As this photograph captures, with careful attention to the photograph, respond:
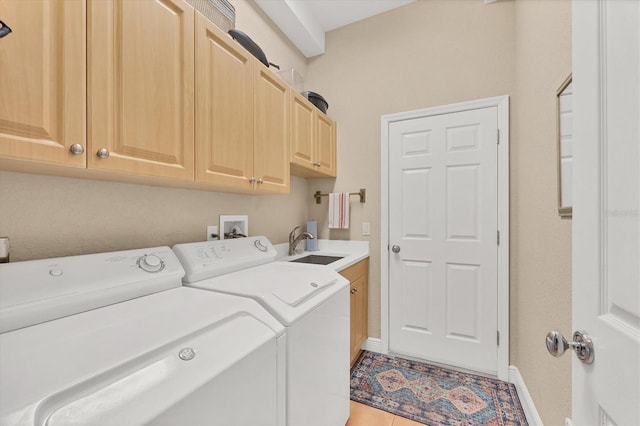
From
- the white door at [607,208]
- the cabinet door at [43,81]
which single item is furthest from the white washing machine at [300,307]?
the white door at [607,208]

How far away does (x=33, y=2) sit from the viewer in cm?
71

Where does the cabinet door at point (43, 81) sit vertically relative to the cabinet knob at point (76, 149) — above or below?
above

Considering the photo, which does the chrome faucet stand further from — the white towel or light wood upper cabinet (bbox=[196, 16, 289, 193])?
light wood upper cabinet (bbox=[196, 16, 289, 193])

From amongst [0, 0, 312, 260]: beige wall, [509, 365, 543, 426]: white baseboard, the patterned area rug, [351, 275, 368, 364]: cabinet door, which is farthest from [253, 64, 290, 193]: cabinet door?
[509, 365, 543, 426]: white baseboard

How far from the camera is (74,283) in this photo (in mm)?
866

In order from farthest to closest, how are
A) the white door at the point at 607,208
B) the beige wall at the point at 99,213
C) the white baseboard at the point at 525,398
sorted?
1. the white baseboard at the point at 525,398
2. the beige wall at the point at 99,213
3. the white door at the point at 607,208

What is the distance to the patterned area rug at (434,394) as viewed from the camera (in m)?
1.65

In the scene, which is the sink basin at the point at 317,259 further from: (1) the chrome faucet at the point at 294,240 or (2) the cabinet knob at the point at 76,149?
(2) the cabinet knob at the point at 76,149

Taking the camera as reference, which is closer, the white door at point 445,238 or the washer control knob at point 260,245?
the washer control knob at point 260,245

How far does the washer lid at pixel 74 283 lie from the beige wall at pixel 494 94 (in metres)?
1.74

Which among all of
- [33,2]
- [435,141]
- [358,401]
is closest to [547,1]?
[435,141]

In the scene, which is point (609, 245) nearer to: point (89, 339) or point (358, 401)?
point (89, 339)

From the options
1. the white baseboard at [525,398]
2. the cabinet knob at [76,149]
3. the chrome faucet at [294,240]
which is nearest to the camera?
the cabinet knob at [76,149]

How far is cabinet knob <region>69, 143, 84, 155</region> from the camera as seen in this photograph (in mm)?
787
